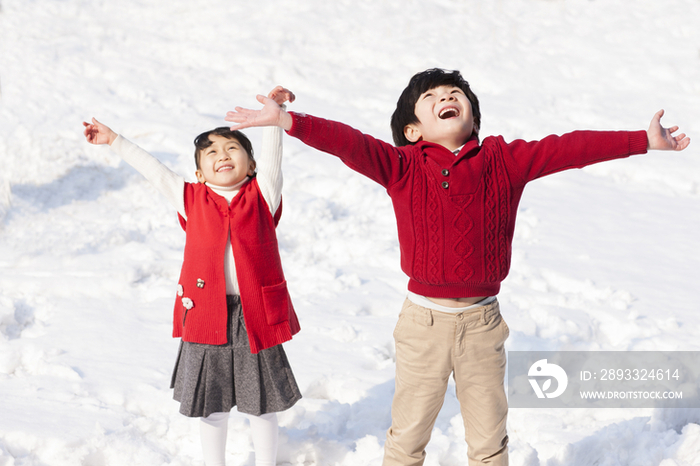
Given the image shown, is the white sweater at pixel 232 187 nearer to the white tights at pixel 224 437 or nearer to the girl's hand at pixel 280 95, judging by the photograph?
the girl's hand at pixel 280 95

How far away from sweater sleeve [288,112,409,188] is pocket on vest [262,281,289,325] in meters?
0.59

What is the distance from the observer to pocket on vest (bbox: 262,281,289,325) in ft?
7.32

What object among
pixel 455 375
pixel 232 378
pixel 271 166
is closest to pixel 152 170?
pixel 271 166

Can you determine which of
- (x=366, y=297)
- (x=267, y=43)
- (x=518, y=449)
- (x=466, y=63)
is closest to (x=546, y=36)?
(x=466, y=63)

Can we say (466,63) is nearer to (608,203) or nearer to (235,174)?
(608,203)

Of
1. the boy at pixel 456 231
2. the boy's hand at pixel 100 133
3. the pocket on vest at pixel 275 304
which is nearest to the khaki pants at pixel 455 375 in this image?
the boy at pixel 456 231

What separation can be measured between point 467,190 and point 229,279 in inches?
35.6

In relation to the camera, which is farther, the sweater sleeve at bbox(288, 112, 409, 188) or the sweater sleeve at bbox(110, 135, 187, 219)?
the sweater sleeve at bbox(110, 135, 187, 219)

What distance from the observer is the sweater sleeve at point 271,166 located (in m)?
2.19

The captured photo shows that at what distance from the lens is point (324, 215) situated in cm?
494

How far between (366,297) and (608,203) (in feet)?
8.95

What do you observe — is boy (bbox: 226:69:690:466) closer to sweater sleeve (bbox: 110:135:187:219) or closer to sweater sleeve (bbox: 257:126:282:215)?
sweater sleeve (bbox: 257:126:282:215)

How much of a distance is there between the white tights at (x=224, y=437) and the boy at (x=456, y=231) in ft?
1.66

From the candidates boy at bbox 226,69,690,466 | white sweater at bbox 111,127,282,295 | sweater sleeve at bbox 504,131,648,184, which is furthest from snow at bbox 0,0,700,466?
sweater sleeve at bbox 504,131,648,184
